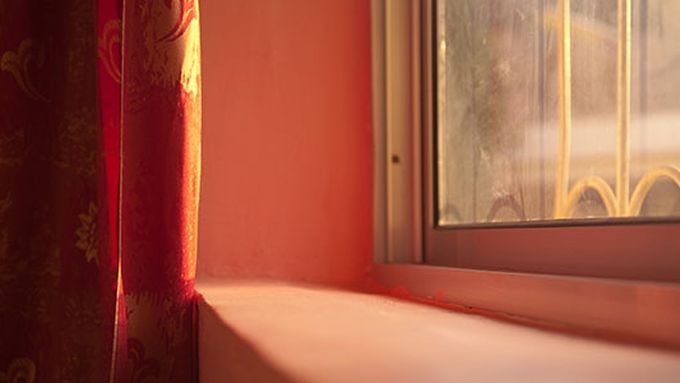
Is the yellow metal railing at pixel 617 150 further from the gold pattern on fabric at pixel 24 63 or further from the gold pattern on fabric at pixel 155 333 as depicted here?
the gold pattern on fabric at pixel 24 63

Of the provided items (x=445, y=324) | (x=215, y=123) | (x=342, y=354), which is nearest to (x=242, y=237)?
(x=215, y=123)

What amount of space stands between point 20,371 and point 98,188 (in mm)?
315

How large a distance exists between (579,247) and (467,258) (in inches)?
10.4

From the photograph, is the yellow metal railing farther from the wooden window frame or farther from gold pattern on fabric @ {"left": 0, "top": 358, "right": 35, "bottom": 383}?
gold pattern on fabric @ {"left": 0, "top": 358, "right": 35, "bottom": 383}

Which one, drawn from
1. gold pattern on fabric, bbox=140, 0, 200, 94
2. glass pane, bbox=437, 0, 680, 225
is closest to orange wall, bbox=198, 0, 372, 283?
glass pane, bbox=437, 0, 680, 225

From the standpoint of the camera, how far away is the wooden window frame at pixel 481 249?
61cm

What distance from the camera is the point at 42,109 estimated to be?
98cm

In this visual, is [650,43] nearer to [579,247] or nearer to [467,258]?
[579,247]

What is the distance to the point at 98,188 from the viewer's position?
917 mm

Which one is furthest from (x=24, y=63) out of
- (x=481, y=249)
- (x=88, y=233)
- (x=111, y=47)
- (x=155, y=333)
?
(x=481, y=249)

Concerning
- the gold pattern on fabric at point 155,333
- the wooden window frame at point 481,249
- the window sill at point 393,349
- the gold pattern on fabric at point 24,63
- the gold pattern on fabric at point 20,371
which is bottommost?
the gold pattern on fabric at point 20,371

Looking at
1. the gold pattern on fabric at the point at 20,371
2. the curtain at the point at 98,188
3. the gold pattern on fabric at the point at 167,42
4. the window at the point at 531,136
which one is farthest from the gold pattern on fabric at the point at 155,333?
the window at the point at 531,136

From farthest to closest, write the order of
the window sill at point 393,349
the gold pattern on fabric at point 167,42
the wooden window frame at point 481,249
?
1. the gold pattern on fabric at point 167,42
2. the wooden window frame at point 481,249
3. the window sill at point 393,349

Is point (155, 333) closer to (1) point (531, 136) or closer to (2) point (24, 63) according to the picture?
(2) point (24, 63)
